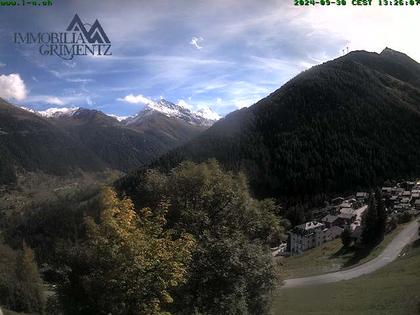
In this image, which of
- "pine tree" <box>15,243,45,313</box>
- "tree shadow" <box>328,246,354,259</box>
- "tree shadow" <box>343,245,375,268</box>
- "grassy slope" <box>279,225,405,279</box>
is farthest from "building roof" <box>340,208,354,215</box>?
"pine tree" <box>15,243,45,313</box>

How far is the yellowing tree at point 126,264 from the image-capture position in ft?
53.0

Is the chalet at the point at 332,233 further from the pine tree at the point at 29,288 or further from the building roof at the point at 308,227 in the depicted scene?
the pine tree at the point at 29,288

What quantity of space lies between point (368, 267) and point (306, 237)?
67.0 metres

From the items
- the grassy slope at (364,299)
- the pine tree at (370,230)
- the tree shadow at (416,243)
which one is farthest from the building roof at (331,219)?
the grassy slope at (364,299)

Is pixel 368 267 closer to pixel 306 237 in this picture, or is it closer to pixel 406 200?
pixel 306 237

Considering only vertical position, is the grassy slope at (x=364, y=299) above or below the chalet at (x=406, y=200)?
below

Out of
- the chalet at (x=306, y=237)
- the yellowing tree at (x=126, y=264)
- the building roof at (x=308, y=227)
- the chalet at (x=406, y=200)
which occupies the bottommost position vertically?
the chalet at (x=306, y=237)

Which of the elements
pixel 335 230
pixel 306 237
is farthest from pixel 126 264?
pixel 335 230

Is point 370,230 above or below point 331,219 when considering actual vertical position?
above

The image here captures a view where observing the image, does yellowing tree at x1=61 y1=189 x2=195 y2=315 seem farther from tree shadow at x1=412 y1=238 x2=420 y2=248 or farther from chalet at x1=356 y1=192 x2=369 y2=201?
chalet at x1=356 y1=192 x2=369 y2=201

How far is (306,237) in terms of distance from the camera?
140m

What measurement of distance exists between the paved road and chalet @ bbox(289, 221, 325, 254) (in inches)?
1727

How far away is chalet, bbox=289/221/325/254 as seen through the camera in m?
140

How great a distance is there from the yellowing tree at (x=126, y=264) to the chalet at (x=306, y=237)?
126 metres
